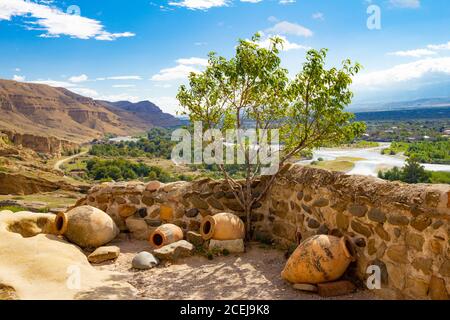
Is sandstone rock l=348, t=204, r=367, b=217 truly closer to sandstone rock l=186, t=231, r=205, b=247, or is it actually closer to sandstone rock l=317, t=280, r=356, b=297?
sandstone rock l=317, t=280, r=356, b=297

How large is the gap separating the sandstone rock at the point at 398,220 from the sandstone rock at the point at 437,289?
635 millimetres

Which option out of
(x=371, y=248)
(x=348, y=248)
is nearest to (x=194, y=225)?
(x=348, y=248)

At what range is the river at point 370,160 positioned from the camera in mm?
38031

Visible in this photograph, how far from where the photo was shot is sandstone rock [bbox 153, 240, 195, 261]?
6.42 m

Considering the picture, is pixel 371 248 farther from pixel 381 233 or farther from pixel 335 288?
pixel 335 288

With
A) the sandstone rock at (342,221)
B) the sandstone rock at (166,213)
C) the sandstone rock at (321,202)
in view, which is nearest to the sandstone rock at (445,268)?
the sandstone rock at (342,221)

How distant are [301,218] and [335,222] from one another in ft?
3.20

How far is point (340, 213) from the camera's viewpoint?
215 inches

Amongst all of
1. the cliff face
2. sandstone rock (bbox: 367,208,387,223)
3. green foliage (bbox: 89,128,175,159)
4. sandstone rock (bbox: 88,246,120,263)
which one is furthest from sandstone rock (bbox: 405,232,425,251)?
the cliff face

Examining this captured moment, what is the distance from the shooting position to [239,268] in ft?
19.9

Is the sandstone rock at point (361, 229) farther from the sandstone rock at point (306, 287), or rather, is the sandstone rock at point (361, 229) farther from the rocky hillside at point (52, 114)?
the rocky hillside at point (52, 114)

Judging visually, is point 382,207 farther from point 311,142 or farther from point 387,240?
point 311,142

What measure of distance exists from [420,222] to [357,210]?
1004 millimetres

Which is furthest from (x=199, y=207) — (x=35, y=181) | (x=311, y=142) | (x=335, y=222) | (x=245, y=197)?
(x=35, y=181)
